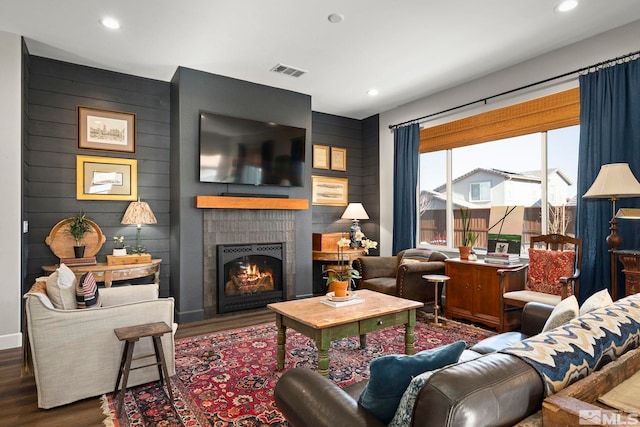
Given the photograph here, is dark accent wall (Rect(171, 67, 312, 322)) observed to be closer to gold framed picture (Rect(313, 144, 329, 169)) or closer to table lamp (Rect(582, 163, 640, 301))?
gold framed picture (Rect(313, 144, 329, 169))

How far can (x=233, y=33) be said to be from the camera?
3447 millimetres

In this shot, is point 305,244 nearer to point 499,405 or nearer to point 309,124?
point 309,124

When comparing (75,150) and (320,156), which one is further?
(320,156)

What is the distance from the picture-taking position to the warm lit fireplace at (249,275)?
14.6 ft

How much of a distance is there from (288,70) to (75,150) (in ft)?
8.42

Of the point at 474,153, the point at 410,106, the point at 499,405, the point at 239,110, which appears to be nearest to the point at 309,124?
the point at 239,110

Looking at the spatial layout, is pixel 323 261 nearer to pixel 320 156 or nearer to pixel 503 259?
pixel 320 156

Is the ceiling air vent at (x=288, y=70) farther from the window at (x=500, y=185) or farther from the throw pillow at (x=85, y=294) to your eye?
the throw pillow at (x=85, y=294)

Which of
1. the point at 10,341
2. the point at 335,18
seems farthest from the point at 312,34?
the point at 10,341

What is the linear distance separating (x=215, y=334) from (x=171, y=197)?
6.00 feet

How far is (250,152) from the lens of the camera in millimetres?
4648

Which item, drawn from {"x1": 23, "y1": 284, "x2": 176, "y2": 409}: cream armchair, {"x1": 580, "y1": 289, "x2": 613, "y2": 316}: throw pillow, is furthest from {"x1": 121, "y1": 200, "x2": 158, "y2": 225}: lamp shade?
{"x1": 580, "y1": 289, "x2": 613, "y2": 316}: throw pillow

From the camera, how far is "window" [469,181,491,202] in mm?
4633

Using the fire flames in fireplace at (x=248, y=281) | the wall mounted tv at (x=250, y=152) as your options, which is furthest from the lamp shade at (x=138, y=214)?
the fire flames in fireplace at (x=248, y=281)
